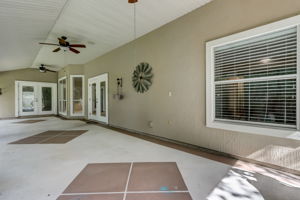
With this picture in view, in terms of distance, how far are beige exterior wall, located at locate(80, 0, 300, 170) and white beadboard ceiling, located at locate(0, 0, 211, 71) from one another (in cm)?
38

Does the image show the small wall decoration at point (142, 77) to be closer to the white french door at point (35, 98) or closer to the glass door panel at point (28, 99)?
Result: the white french door at point (35, 98)

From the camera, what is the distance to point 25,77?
8734mm

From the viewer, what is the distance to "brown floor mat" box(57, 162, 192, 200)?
1708mm

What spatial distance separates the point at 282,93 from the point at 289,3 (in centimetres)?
130

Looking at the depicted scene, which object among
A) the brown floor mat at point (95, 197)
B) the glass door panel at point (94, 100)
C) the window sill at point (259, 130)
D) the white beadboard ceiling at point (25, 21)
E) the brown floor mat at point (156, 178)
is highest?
the white beadboard ceiling at point (25, 21)

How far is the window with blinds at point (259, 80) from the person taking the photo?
2.24 meters

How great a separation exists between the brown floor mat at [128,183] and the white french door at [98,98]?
13.7ft

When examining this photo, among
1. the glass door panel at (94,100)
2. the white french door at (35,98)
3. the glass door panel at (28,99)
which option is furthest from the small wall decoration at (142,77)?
the glass door panel at (28,99)

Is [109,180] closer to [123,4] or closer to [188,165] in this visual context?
[188,165]

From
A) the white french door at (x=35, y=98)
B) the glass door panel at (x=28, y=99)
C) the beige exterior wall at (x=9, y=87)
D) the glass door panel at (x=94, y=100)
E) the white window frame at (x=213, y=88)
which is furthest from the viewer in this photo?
the glass door panel at (x=28, y=99)

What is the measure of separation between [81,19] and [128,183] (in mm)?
3790

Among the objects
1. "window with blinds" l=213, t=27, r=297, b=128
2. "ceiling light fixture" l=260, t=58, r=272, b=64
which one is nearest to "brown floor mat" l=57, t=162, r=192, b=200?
"window with blinds" l=213, t=27, r=297, b=128

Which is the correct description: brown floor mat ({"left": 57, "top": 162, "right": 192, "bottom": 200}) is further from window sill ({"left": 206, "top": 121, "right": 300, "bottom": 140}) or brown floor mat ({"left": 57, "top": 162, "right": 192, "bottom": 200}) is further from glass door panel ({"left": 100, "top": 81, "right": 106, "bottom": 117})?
glass door panel ({"left": 100, "top": 81, "right": 106, "bottom": 117})

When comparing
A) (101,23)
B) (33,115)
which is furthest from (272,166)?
(33,115)
